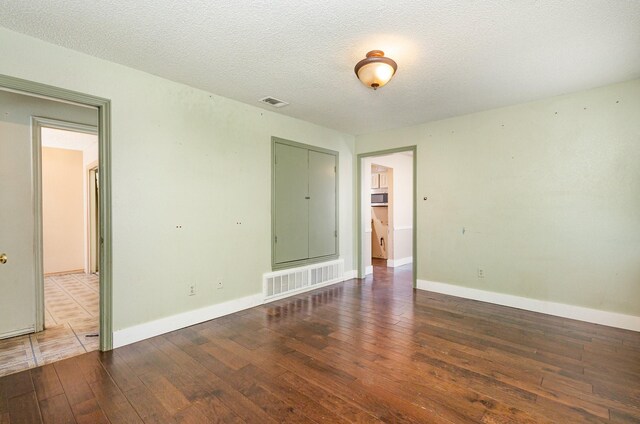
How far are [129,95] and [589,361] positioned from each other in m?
4.74

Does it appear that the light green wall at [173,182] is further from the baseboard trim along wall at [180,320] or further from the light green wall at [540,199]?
the light green wall at [540,199]

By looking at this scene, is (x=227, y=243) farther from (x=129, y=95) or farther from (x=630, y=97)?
(x=630, y=97)

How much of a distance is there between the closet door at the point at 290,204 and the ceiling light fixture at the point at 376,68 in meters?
1.96

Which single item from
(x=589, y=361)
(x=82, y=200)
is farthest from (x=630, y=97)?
(x=82, y=200)

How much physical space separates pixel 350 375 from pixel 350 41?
262 cm

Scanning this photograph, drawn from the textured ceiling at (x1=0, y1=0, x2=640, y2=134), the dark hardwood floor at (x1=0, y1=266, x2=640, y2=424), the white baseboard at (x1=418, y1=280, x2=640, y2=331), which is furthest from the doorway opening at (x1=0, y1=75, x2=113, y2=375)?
the white baseboard at (x1=418, y1=280, x2=640, y2=331)

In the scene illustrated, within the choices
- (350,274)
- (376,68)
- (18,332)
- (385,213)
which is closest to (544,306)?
(350,274)

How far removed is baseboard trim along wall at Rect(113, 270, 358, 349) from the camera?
9.37 ft

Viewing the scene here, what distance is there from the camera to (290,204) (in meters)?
4.48

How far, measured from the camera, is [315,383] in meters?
2.21

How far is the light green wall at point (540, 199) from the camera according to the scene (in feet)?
10.7

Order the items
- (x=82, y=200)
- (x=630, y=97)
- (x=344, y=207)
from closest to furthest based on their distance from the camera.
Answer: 1. (x=630, y=97)
2. (x=344, y=207)
3. (x=82, y=200)

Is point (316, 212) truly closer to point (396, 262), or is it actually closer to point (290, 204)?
point (290, 204)

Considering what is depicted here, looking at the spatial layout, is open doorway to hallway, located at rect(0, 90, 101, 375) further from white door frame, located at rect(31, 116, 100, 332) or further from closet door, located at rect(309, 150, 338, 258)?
closet door, located at rect(309, 150, 338, 258)
